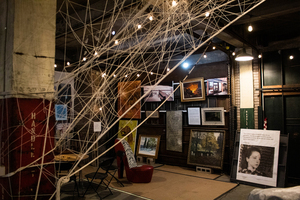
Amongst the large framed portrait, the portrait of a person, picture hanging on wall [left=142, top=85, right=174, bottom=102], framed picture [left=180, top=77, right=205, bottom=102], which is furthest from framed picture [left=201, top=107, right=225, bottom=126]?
picture hanging on wall [left=142, top=85, right=174, bottom=102]

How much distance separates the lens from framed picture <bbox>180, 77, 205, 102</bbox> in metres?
7.06

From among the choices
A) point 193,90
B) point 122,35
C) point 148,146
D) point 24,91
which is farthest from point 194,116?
point 24,91

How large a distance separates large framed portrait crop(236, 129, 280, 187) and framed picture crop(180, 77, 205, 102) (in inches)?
70.5

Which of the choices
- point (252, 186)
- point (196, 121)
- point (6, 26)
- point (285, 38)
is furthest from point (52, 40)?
point (285, 38)

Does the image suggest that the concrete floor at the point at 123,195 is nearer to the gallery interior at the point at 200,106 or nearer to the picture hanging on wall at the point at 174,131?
the gallery interior at the point at 200,106

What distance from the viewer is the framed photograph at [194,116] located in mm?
7102

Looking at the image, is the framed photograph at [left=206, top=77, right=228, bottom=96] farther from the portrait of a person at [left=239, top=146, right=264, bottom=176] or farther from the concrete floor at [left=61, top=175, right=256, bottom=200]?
the concrete floor at [left=61, top=175, right=256, bottom=200]

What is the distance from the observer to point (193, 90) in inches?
286

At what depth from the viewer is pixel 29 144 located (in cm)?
191

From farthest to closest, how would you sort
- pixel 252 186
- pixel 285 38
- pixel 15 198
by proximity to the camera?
pixel 285 38, pixel 252 186, pixel 15 198

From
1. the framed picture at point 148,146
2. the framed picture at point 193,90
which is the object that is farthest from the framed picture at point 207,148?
the framed picture at point 148,146

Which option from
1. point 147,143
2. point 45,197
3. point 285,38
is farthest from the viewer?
point 147,143

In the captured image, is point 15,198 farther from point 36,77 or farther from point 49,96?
point 36,77

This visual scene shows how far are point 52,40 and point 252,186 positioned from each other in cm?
520
